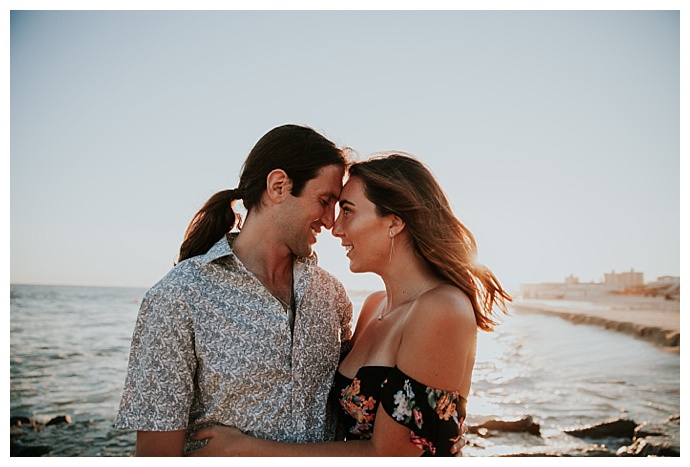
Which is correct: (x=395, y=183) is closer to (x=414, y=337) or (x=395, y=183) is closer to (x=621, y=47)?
(x=414, y=337)

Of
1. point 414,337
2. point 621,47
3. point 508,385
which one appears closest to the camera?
point 414,337

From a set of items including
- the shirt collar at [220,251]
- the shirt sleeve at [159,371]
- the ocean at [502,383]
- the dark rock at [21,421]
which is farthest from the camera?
the dark rock at [21,421]

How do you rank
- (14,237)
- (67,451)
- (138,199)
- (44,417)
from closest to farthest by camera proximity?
1. (67,451)
2. (44,417)
3. (14,237)
4. (138,199)

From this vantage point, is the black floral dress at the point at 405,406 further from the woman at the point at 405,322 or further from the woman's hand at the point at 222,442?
the woman's hand at the point at 222,442

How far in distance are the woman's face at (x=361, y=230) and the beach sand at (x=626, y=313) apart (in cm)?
1379

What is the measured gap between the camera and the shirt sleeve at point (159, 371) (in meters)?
2.33

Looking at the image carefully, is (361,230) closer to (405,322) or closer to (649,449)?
(405,322)

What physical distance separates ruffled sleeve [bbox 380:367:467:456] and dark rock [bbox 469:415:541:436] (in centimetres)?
595

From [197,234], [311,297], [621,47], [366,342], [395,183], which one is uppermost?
[621,47]

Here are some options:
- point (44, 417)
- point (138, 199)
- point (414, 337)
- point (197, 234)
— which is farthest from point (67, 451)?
point (138, 199)

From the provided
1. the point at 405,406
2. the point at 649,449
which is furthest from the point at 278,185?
the point at 649,449

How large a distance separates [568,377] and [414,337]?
1190cm

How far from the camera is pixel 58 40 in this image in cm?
620

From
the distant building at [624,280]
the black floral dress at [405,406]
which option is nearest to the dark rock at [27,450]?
the black floral dress at [405,406]
